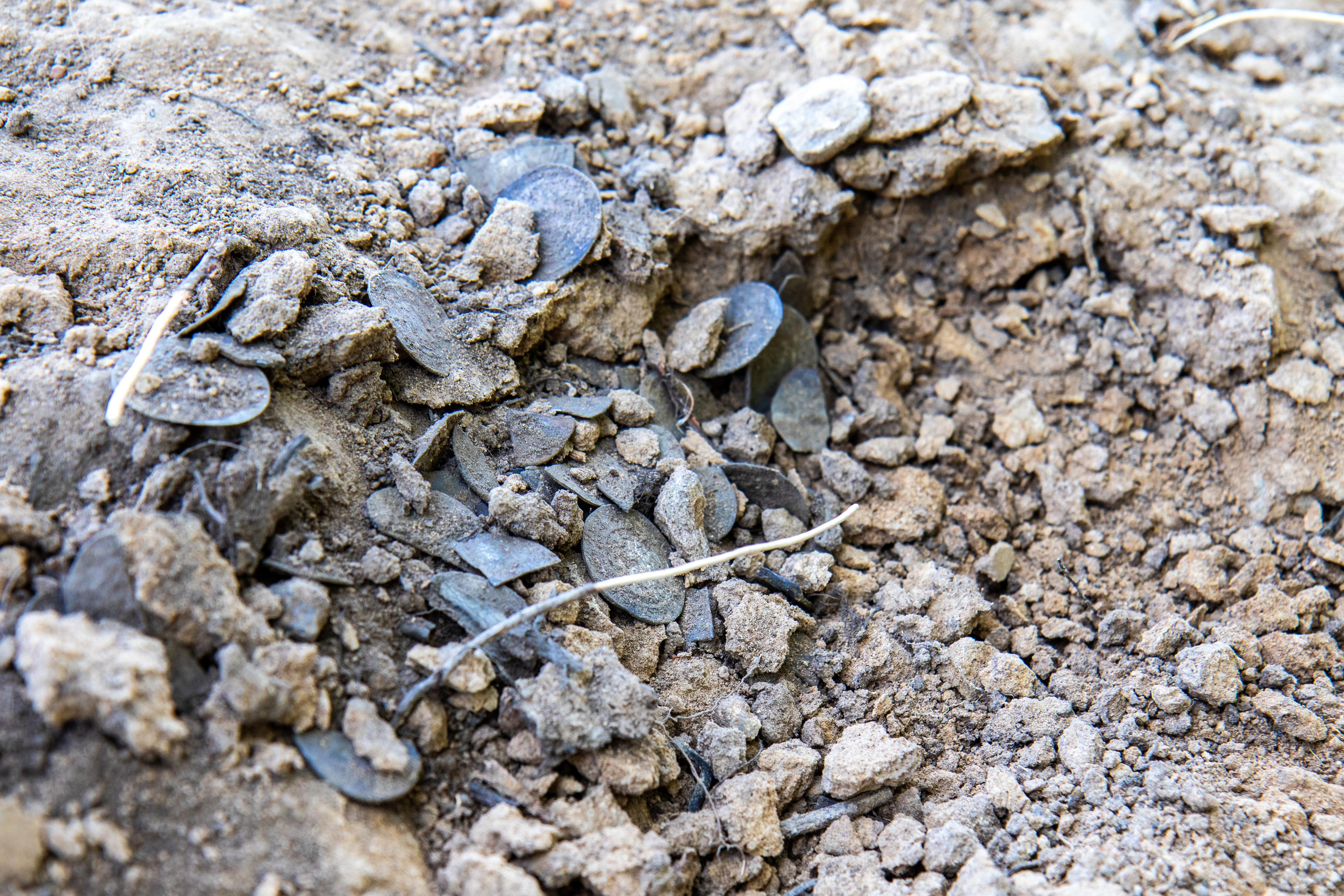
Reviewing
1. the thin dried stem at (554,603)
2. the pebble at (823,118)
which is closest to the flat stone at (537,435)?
the thin dried stem at (554,603)

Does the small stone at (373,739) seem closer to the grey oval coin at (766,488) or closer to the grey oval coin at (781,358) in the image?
the grey oval coin at (766,488)

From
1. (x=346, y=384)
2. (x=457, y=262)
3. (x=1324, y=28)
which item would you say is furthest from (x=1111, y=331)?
(x=346, y=384)

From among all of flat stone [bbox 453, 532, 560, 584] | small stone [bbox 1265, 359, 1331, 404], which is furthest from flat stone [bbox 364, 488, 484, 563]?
small stone [bbox 1265, 359, 1331, 404]

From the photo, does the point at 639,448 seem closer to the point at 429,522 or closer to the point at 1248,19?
the point at 429,522

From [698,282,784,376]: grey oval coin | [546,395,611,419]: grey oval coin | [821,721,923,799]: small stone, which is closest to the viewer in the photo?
[821,721,923,799]: small stone

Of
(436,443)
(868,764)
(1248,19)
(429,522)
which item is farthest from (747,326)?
(1248,19)

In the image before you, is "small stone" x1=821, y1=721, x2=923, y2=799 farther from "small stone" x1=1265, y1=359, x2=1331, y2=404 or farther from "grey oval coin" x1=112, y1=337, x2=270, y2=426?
"small stone" x1=1265, y1=359, x2=1331, y2=404
